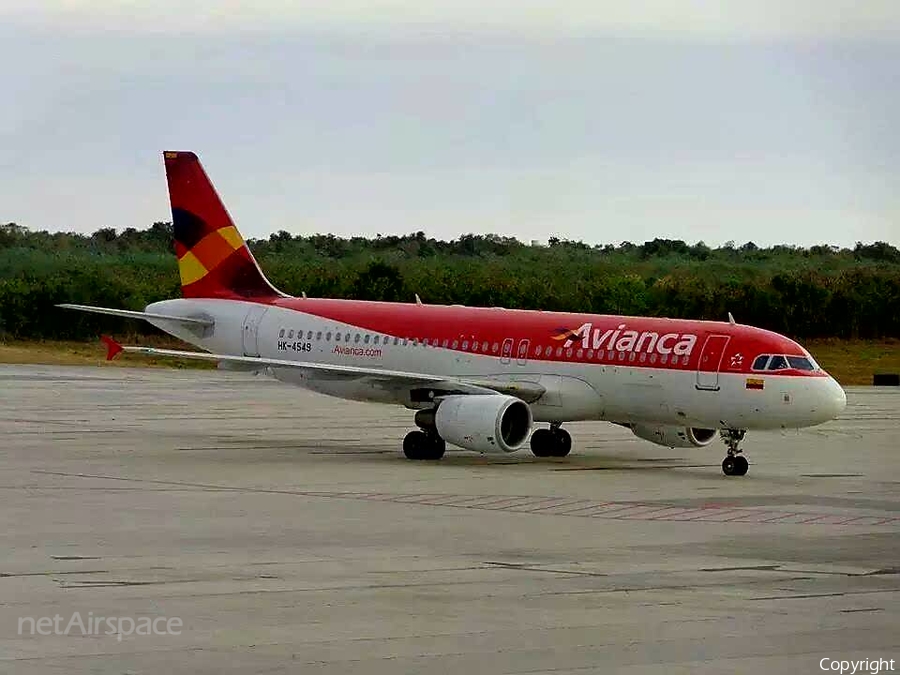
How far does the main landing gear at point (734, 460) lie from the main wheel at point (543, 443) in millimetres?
4447

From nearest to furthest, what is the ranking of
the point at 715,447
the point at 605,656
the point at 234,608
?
the point at 605,656, the point at 234,608, the point at 715,447

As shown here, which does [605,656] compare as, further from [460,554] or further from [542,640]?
[460,554]

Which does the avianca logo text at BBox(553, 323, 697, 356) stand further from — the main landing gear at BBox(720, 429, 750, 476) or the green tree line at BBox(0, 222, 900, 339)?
the green tree line at BBox(0, 222, 900, 339)

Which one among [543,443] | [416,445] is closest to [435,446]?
[416,445]

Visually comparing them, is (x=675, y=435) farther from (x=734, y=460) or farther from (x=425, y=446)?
(x=425, y=446)

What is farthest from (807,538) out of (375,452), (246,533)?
(375,452)

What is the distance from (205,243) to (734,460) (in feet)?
53.5

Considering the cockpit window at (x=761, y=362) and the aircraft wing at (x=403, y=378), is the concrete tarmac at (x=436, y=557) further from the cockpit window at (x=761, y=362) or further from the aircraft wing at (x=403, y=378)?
the cockpit window at (x=761, y=362)

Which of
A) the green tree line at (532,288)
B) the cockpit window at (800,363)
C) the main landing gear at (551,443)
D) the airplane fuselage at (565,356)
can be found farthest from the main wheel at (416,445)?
the green tree line at (532,288)

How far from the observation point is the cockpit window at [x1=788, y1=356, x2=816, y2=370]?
35219 mm

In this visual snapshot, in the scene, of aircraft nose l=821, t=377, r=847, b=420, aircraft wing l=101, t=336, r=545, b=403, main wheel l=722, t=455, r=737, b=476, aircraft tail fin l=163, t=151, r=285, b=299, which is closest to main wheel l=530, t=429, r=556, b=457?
aircraft wing l=101, t=336, r=545, b=403

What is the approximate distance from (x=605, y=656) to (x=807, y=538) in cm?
974

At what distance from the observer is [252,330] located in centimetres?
4328

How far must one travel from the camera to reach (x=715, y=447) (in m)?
43.1
